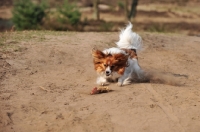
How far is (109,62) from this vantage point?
9289mm

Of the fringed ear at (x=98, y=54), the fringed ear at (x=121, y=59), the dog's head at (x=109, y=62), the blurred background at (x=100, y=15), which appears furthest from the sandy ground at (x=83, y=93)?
the blurred background at (x=100, y=15)

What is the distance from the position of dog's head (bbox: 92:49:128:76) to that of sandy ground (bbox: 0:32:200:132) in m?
0.36

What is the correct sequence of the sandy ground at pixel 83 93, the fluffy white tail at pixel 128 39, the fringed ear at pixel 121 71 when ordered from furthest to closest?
the fluffy white tail at pixel 128 39, the fringed ear at pixel 121 71, the sandy ground at pixel 83 93

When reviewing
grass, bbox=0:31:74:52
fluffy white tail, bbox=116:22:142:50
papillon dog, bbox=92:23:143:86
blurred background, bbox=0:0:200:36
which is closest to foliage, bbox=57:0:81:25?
blurred background, bbox=0:0:200:36

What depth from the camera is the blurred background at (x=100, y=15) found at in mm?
24125

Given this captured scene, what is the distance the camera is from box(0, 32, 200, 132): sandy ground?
7.12 meters

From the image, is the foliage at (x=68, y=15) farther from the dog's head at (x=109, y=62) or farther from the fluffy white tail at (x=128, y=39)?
the dog's head at (x=109, y=62)

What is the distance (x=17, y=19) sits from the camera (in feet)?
80.5

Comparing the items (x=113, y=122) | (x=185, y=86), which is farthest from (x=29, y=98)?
(x=185, y=86)

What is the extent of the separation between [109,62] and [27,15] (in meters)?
15.8

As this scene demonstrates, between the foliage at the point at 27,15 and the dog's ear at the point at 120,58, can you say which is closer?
the dog's ear at the point at 120,58

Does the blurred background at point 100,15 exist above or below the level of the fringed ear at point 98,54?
below

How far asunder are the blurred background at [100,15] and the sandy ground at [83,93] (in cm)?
550

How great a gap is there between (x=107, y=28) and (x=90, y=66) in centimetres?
1294
